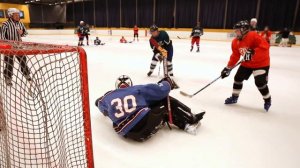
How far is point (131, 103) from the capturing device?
67.6 inches

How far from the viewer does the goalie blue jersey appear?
1.71m

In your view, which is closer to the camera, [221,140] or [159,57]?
[221,140]

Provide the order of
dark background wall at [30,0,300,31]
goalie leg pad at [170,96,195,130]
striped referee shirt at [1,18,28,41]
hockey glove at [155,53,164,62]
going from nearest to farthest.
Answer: goalie leg pad at [170,96,195,130] → striped referee shirt at [1,18,28,41] → hockey glove at [155,53,164,62] → dark background wall at [30,0,300,31]

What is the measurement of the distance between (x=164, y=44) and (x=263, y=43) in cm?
171

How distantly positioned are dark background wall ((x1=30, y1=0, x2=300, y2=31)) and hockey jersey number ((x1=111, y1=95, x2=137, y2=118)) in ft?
35.9

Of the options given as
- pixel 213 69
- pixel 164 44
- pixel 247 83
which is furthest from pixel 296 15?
pixel 164 44

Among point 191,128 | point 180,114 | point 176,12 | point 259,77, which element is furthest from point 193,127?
point 176,12

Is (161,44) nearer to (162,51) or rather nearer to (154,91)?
(162,51)

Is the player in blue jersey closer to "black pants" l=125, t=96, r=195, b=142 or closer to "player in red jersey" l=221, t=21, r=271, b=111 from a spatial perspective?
"black pants" l=125, t=96, r=195, b=142

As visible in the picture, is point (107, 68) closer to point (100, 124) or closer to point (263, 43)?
point (100, 124)

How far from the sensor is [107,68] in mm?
4766

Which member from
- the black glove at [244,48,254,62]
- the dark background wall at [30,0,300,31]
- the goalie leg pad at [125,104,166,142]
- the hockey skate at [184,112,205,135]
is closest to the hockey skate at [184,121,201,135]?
the hockey skate at [184,112,205,135]

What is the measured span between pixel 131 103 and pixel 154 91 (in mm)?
209

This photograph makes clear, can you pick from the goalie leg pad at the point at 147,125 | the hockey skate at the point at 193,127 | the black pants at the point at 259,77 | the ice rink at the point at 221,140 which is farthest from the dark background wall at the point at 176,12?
the goalie leg pad at the point at 147,125
